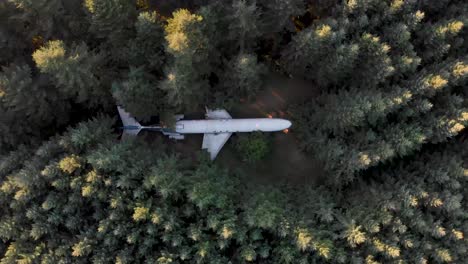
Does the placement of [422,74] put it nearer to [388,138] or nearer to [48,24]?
[388,138]

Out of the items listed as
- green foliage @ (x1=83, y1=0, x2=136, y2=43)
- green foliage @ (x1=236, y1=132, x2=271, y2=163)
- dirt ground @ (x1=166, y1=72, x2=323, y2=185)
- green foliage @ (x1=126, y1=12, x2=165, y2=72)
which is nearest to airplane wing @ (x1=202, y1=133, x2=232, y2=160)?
dirt ground @ (x1=166, y1=72, x2=323, y2=185)

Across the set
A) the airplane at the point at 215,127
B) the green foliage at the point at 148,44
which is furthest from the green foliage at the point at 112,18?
the airplane at the point at 215,127

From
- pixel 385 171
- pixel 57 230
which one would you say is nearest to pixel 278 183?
pixel 385 171

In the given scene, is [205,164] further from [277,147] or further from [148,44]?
[148,44]

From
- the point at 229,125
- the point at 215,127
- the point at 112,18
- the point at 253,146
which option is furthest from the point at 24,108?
the point at 253,146

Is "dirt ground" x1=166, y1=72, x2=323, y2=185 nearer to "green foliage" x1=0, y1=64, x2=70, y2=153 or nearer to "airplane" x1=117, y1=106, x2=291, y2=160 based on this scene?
"airplane" x1=117, y1=106, x2=291, y2=160

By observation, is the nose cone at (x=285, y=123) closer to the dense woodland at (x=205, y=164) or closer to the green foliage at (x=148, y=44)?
the dense woodland at (x=205, y=164)
